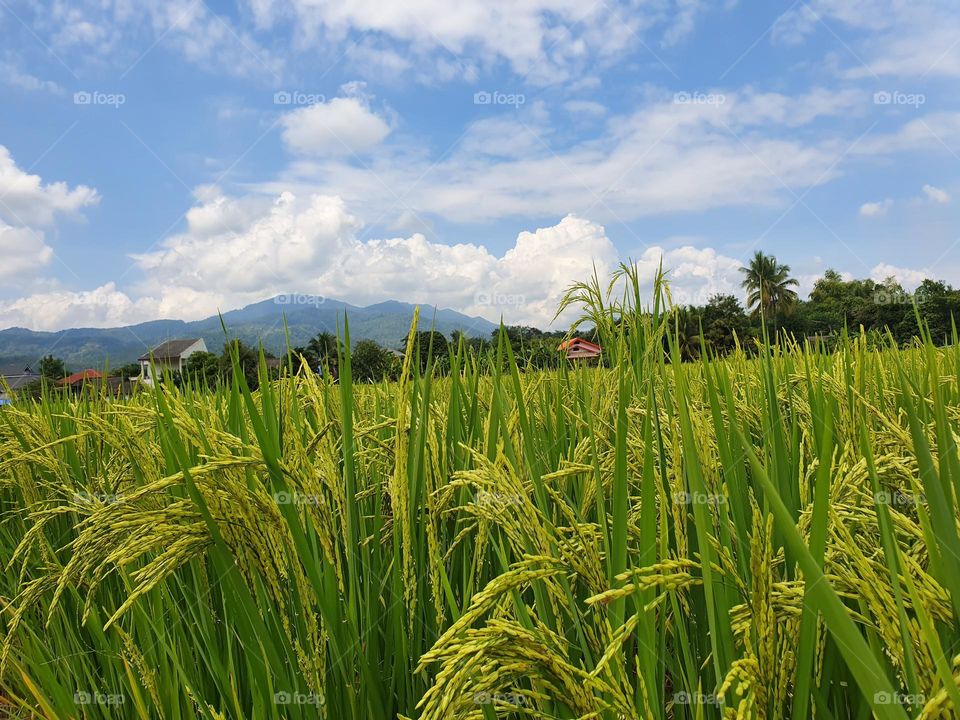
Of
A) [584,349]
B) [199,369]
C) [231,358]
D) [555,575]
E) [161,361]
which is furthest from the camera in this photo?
[199,369]

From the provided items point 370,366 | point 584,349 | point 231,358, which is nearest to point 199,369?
point 370,366

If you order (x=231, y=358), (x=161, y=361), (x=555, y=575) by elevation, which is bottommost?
(x=555, y=575)

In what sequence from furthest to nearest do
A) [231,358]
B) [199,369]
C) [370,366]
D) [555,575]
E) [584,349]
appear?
[370,366], [199,369], [584,349], [231,358], [555,575]

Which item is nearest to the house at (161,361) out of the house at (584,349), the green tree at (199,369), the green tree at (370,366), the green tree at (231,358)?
the green tree at (199,369)

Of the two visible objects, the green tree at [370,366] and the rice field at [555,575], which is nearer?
the rice field at [555,575]

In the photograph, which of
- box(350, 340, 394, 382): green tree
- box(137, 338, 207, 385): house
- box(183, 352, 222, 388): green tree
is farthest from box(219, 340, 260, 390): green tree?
box(350, 340, 394, 382): green tree

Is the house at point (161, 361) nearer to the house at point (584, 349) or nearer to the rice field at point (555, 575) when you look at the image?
the rice field at point (555, 575)

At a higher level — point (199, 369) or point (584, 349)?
point (199, 369)

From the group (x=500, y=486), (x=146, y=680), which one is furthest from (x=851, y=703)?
(x=146, y=680)

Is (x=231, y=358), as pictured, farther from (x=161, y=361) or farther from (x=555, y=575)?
(x=161, y=361)

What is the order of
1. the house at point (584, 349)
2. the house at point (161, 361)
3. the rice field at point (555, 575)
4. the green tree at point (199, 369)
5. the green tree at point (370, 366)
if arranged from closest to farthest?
the rice field at point (555, 575)
the house at point (161, 361)
the house at point (584, 349)
the green tree at point (199, 369)
the green tree at point (370, 366)

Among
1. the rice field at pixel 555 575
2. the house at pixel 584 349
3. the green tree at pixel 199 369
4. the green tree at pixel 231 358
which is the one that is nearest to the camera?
the rice field at pixel 555 575

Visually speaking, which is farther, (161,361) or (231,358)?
(161,361)

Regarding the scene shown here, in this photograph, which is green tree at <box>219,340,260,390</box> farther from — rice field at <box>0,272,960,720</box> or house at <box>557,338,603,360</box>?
house at <box>557,338,603,360</box>
